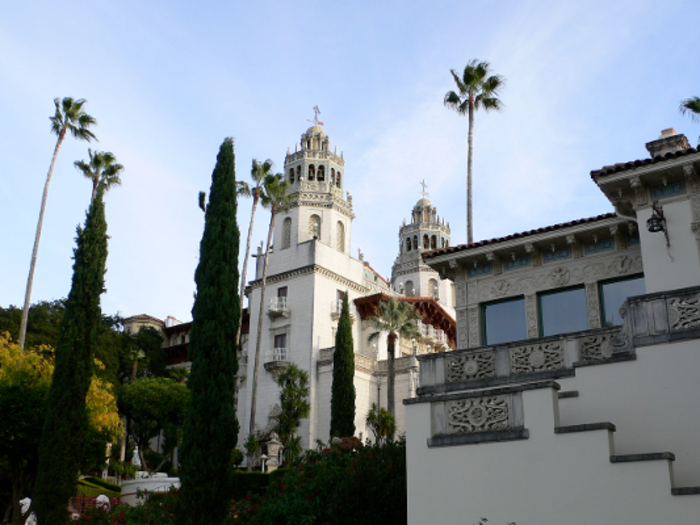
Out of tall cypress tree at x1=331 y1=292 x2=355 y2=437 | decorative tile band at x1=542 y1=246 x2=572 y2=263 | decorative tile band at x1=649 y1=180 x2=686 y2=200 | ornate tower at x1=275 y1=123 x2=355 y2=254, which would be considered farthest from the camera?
ornate tower at x1=275 y1=123 x2=355 y2=254

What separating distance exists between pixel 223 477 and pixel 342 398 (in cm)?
2395

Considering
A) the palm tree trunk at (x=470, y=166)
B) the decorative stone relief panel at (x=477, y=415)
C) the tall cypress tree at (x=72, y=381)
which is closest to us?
the decorative stone relief panel at (x=477, y=415)

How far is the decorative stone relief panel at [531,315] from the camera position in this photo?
18.2m

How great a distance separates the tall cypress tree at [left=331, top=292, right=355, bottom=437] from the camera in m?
39.7

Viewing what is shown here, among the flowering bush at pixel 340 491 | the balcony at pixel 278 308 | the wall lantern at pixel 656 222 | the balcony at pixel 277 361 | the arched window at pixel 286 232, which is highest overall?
the arched window at pixel 286 232

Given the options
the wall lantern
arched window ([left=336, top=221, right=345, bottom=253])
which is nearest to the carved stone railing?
the wall lantern

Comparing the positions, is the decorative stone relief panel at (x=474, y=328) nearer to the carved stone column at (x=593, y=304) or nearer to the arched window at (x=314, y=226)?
the carved stone column at (x=593, y=304)

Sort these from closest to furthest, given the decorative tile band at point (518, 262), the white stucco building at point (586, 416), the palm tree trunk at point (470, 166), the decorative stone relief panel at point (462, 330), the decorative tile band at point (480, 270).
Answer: the white stucco building at point (586, 416) < the decorative tile band at point (518, 262) < the decorative stone relief panel at point (462, 330) < the decorative tile band at point (480, 270) < the palm tree trunk at point (470, 166)

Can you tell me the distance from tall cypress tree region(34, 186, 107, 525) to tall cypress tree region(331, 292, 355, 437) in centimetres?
1794

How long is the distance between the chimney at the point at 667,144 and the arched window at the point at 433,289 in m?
56.9

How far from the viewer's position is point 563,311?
1834 cm

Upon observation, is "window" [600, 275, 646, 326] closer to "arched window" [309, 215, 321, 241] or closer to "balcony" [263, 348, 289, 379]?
"balcony" [263, 348, 289, 379]

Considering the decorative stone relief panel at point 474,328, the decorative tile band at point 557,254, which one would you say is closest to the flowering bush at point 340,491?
the decorative stone relief panel at point 474,328

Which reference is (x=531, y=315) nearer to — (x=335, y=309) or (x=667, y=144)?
(x=667, y=144)
